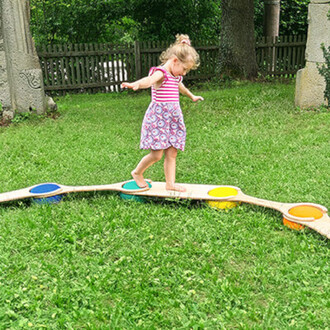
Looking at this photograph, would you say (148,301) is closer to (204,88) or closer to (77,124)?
(77,124)

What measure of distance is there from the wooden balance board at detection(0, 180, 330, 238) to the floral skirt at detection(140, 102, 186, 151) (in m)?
0.46

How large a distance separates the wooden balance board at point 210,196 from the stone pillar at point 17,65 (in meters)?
3.98

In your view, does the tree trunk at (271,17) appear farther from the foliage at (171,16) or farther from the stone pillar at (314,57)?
the stone pillar at (314,57)

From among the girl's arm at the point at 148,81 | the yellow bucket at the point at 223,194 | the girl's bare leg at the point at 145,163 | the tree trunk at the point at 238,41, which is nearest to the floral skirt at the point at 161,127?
the girl's bare leg at the point at 145,163

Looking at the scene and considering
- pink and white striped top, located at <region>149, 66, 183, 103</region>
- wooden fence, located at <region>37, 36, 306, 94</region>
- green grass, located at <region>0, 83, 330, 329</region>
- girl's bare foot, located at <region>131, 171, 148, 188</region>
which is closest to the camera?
green grass, located at <region>0, 83, 330, 329</region>

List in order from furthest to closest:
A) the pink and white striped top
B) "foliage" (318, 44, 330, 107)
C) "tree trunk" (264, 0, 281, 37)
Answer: "tree trunk" (264, 0, 281, 37), "foliage" (318, 44, 330, 107), the pink and white striped top

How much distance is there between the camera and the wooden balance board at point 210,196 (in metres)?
3.43

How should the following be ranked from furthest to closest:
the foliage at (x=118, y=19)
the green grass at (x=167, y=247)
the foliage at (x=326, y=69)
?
1. the foliage at (x=118, y=19)
2. the foliage at (x=326, y=69)
3. the green grass at (x=167, y=247)

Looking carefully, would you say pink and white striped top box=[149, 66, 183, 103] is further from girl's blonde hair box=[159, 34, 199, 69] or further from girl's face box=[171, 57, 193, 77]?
girl's blonde hair box=[159, 34, 199, 69]

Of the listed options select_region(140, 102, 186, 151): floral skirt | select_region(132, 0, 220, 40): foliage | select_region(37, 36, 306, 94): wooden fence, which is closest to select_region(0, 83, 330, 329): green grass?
select_region(140, 102, 186, 151): floral skirt

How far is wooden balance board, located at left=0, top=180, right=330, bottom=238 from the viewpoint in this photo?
3426 mm

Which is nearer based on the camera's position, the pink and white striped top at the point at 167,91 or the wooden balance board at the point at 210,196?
the wooden balance board at the point at 210,196

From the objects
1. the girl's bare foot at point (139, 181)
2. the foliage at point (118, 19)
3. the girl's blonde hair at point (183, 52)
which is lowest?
the girl's bare foot at point (139, 181)

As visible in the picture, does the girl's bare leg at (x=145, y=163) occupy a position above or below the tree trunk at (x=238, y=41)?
below
